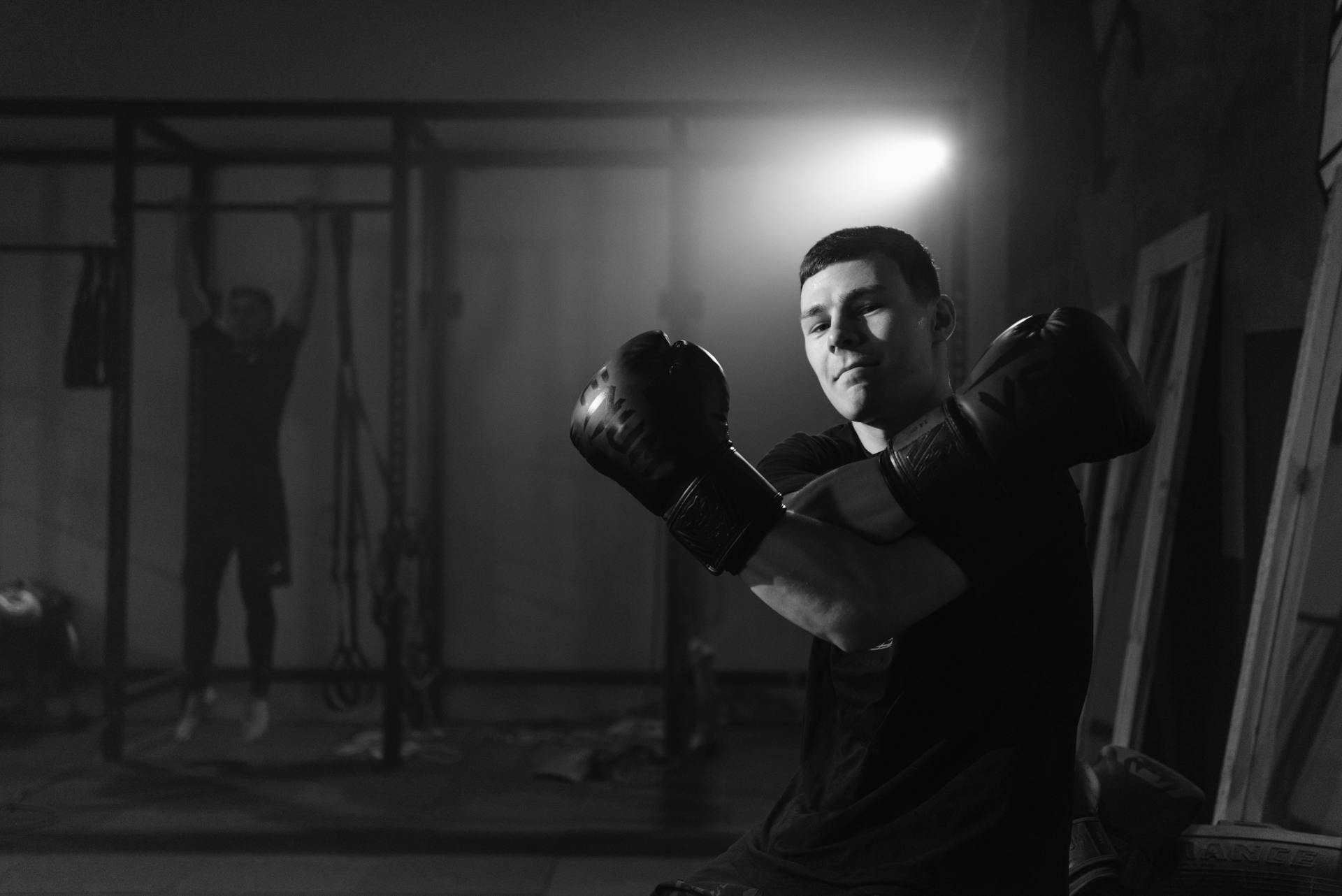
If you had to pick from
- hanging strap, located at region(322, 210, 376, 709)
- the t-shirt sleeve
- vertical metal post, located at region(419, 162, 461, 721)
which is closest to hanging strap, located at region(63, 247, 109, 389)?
hanging strap, located at region(322, 210, 376, 709)

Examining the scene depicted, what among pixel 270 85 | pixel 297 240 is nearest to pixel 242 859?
pixel 297 240

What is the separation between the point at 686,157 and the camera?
154 inches

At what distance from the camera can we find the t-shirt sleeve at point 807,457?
4.35 feet

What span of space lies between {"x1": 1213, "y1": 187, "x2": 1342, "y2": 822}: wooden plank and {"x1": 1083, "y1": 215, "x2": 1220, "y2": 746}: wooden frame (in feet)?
1.92

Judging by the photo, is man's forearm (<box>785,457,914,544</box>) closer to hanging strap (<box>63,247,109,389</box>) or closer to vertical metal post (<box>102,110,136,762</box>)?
vertical metal post (<box>102,110,136,762</box>)

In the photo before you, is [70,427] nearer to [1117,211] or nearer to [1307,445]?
[1117,211]

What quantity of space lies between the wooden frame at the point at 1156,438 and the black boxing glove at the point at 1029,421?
1.64m

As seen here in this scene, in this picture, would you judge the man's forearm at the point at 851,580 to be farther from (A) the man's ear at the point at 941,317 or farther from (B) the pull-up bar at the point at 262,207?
(B) the pull-up bar at the point at 262,207

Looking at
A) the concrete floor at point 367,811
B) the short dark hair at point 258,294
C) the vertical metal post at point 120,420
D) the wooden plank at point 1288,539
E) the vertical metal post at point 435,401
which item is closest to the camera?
the wooden plank at point 1288,539

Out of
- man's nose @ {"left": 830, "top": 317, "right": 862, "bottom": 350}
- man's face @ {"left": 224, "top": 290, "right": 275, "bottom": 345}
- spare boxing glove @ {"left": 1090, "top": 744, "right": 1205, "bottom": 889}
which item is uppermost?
man's face @ {"left": 224, "top": 290, "right": 275, "bottom": 345}

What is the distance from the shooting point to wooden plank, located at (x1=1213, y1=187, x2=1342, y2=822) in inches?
72.4

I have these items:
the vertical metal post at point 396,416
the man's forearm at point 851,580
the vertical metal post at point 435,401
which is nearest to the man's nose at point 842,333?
the man's forearm at point 851,580

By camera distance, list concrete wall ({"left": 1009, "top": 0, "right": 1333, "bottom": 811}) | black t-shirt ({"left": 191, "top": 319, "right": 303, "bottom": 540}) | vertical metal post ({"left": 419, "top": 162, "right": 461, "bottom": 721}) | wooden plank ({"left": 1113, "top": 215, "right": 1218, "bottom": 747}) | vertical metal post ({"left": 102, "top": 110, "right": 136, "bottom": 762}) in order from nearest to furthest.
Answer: concrete wall ({"left": 1009, "top": 0, "right": 1333, "bottom": 811}), wooden plank ({"left": 1113, "top": 215, "right": 1218, "bottom": 747}), vertical metal post ({"left": 102, "top": 110, "right": 136, "bottom": 762}), black t-shirt ({"left": 191, "top": 319, "right": 303, "bottom": 540}), vertical metal post ({"left": 419, "top": 162, "right": 461, "bottom": 721})

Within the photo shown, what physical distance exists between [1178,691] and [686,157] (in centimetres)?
248
